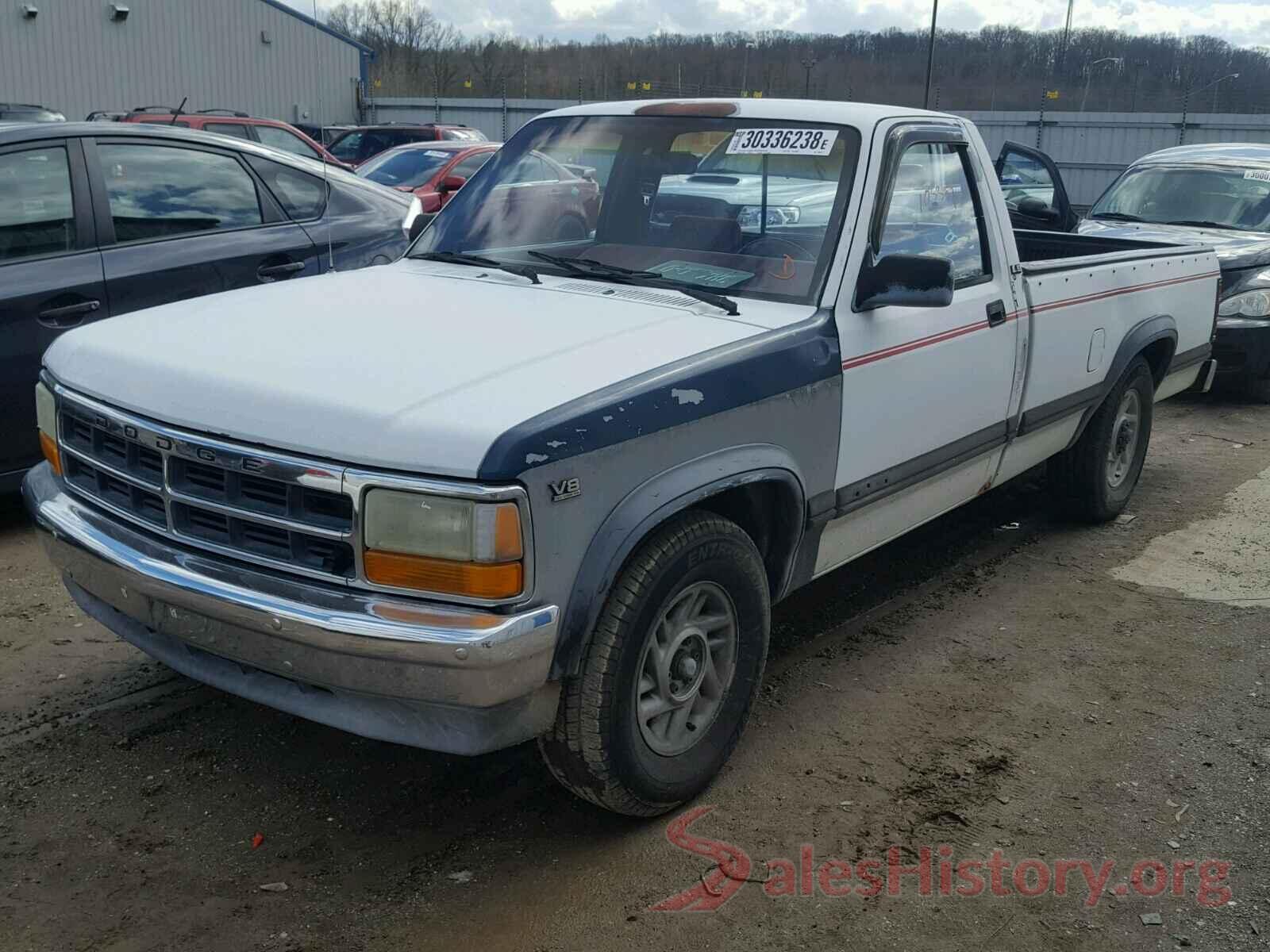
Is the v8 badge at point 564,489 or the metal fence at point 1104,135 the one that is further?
the metal fence at point 1104,135

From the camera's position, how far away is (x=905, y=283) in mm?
3689

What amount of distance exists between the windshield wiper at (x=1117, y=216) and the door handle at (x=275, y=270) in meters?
6.96

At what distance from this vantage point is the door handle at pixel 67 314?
516 cm

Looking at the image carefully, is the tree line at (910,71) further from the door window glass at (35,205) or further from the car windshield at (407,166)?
the door window glass at (35,205)

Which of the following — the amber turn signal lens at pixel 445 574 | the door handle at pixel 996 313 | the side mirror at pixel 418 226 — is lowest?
the amber turn signal lens at pixel 445 574

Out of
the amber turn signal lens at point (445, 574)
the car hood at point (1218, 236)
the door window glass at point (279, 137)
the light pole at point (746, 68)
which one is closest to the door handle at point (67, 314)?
the amber turn signal lens at point (445, 574)

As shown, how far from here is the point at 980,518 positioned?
623 centimetres

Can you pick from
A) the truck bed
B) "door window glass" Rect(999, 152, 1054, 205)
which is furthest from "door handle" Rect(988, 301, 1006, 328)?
"door window glass" Rect(999, 152, 1054, 205)

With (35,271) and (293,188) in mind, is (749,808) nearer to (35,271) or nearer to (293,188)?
(35,271)

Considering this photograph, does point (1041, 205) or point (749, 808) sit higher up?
point (1041, 205)

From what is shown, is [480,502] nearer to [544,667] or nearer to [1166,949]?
[544,667]

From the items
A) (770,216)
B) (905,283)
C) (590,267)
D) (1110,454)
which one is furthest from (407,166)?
(905,283)

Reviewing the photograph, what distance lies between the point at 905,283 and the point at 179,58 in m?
31.6

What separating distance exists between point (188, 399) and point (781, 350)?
61.5 inches
